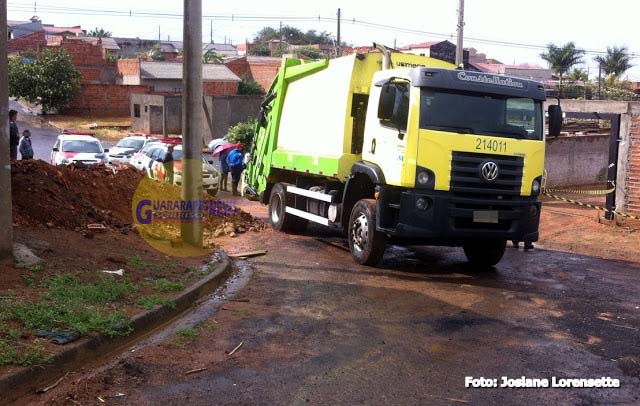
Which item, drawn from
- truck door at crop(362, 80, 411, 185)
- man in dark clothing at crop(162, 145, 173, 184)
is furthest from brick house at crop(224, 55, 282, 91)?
truck door at crop(362, 80, 411, 185)

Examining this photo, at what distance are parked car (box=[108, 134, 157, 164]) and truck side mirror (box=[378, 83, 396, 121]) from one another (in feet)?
55.2

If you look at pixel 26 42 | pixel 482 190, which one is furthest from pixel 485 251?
pixel 26 42

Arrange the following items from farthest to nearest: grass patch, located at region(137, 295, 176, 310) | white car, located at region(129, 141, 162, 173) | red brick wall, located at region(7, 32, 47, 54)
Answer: red brick wall, located at region(7, 32, 47, 54)
white car, located at region(129, 141, 162, 173)
grass patch, located at region(137, 295, 176, 310)

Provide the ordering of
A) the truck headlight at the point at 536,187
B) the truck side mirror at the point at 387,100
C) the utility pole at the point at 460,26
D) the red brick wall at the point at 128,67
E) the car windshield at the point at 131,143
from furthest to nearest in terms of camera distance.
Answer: the red brick wall at the point at 128,67 → the car windshield at the point at 131,143 → the utility pole at the point at 460,26 → the truck headlight at the point at 536,187 → the truck side mirror at the point at 387,100

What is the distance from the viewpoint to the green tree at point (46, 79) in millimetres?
51250

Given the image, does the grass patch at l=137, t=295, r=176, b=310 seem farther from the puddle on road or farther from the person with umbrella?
the person with umbrella

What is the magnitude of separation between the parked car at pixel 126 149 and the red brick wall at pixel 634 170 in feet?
53.7

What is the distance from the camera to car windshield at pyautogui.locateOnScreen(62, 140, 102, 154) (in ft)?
79.4

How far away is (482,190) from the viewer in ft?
31.9

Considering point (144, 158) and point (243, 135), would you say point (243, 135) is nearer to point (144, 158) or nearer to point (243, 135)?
point (243, 135)

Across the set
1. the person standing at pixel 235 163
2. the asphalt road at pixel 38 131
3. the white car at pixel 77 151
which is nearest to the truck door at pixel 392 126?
the person standing at pixel 235 163

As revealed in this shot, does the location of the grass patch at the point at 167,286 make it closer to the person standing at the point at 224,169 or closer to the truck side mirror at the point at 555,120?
the truck side mirror at the point at 555,120

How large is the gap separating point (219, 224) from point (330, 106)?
12.4 ft

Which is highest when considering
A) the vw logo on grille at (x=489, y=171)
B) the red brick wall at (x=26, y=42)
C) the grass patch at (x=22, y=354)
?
the red brick wall at (x=26, y=42)
